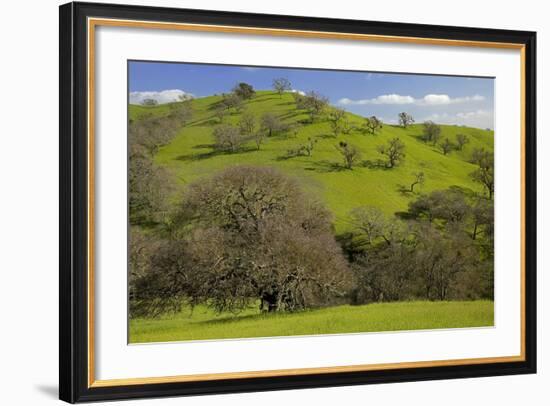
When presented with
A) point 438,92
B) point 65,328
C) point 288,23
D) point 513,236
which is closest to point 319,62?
point 288,23

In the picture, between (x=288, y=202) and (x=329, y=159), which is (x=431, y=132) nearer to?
(x=329, y=159)

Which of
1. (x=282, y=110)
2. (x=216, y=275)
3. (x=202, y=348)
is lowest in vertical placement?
(x=202, y=348)

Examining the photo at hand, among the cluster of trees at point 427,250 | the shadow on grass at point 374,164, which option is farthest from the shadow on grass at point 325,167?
the cluster of trees at point 427,250

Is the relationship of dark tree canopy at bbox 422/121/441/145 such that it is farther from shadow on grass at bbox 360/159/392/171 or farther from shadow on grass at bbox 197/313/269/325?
shadow on grass at bbox 197/313/269/325

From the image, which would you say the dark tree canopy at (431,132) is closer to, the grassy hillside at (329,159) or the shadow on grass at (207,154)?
the grassy hillside at (329,159)

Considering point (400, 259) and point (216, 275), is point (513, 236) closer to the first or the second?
point (400, 259)

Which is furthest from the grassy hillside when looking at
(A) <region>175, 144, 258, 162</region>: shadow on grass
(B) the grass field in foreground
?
(B) the grass field in foreground
